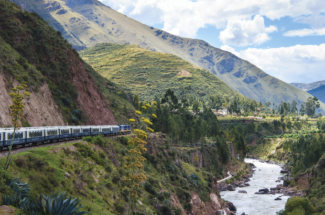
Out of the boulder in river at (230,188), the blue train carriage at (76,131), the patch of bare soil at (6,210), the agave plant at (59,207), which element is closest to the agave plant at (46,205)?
the agave plant at (59,207)

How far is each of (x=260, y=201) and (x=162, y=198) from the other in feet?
141

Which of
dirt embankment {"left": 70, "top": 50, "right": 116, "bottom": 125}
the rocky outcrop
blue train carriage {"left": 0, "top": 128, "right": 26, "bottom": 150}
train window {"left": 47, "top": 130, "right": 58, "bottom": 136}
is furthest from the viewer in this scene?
dirt embankment {"left": 70, "top": 50, "right": 116, "bottom": 125}

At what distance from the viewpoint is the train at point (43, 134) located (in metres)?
32.0

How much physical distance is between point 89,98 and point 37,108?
1974 cm

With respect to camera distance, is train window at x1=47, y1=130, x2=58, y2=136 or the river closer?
train window at x1=47, y1=130, x2=58, y2=136

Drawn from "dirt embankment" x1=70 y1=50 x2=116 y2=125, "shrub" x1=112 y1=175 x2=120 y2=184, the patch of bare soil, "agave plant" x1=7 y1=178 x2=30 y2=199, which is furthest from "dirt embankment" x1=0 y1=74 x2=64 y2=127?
the patch of bare soil

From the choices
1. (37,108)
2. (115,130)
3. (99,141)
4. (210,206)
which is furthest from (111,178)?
(210,206)

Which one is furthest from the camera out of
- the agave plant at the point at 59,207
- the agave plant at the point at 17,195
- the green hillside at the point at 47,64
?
the green hillside at the point at 47,64

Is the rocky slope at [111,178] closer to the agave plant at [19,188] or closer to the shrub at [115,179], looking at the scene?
the shrub at [115,179]

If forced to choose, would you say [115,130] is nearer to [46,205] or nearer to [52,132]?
[52,132]

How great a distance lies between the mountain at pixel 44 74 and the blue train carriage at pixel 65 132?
567 centimetres

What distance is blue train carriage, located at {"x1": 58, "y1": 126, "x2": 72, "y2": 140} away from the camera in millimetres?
44353

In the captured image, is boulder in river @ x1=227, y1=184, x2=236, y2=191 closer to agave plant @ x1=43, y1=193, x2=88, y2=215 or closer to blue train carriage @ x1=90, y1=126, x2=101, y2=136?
blue train carriage @ x1=90, y1=126, x2=101, y2=136

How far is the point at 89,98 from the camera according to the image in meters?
70.6
